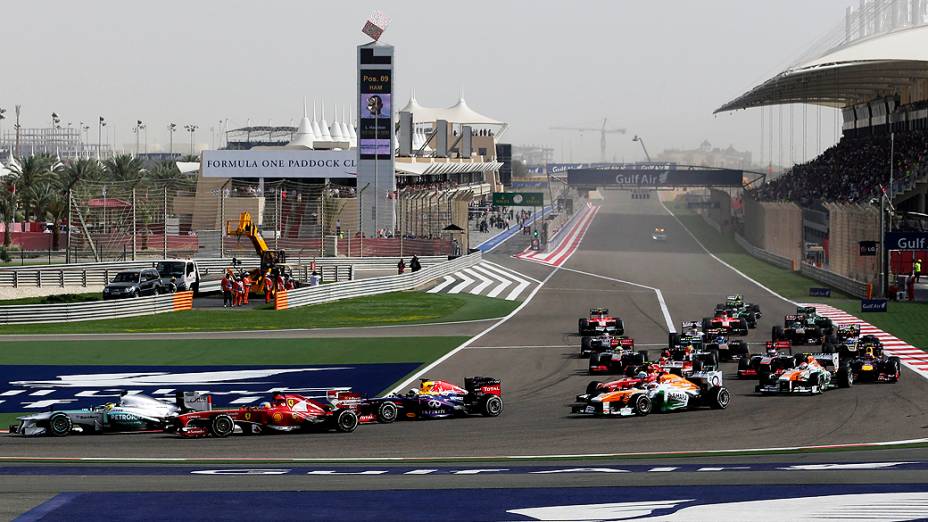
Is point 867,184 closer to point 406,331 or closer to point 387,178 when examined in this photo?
point 387,178

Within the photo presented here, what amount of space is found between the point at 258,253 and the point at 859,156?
57198 mm

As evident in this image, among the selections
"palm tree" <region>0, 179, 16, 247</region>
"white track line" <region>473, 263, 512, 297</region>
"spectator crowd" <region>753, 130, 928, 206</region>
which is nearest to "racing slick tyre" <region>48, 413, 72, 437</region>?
"white track line" <region>473, 263, 512, 297</region>

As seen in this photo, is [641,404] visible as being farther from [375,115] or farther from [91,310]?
[375,115]

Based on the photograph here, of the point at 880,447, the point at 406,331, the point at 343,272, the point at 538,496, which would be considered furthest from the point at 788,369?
the point at 343,272

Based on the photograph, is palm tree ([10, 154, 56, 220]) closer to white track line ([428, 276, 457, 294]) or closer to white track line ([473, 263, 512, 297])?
white track line ([473, 263, 512, 297])

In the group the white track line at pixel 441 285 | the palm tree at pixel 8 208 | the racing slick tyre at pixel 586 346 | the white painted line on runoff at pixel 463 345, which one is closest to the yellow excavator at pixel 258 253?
the white track line at pixel 441 285

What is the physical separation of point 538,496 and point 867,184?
68698mm

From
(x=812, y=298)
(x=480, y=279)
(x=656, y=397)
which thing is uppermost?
(x=480, y=279)

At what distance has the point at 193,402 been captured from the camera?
24500 millimetres

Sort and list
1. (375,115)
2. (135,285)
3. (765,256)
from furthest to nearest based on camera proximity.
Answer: (375,115) → (765,256) → (135,285)

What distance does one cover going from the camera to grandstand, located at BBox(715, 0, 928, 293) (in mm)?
63812

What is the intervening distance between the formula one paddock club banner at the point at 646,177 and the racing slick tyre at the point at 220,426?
117359 millimetres

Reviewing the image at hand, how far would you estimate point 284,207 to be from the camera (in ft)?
300

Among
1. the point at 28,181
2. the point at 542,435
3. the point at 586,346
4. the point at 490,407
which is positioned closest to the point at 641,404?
the point at 490,407
